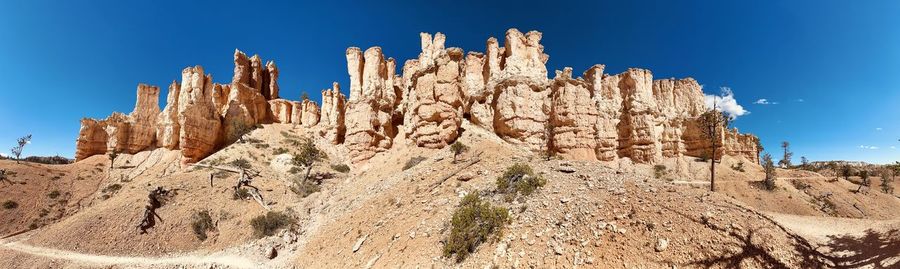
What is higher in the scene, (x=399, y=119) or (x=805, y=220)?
(x=399, y=119)

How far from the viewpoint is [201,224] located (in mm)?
20906

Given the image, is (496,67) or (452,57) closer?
(452,57)

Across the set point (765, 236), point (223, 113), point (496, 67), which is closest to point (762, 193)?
point (496, 67)

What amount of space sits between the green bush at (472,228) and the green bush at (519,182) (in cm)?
160

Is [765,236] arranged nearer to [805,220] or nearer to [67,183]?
[805,220]

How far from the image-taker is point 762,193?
30531 millimetres

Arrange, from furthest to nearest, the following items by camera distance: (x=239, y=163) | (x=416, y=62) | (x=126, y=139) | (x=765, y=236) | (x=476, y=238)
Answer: (x=416, y=62)
(x=126, y=139)
(x=239, y=163)
(x=476, y=238)
(x=765, y=236)

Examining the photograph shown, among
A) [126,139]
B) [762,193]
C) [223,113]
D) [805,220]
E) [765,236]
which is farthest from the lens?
[223,113]

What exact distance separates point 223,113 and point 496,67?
3480 centimetres

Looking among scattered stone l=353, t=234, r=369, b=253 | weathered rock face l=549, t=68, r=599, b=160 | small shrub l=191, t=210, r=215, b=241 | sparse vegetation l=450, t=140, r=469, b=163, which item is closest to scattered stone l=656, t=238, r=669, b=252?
scattered stone l=353, t=234, r=369, b=253

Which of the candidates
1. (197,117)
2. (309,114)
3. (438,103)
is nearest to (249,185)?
(438,103)

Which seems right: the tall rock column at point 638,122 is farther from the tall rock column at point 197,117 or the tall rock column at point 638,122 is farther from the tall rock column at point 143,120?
the tall rock column at point 143,120

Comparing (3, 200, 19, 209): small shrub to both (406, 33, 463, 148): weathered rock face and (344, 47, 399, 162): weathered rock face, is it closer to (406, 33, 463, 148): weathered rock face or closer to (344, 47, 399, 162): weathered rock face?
(344, 47, 399, 162): weathered rock face

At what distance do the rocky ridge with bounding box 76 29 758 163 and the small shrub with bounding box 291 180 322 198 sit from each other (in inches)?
273
